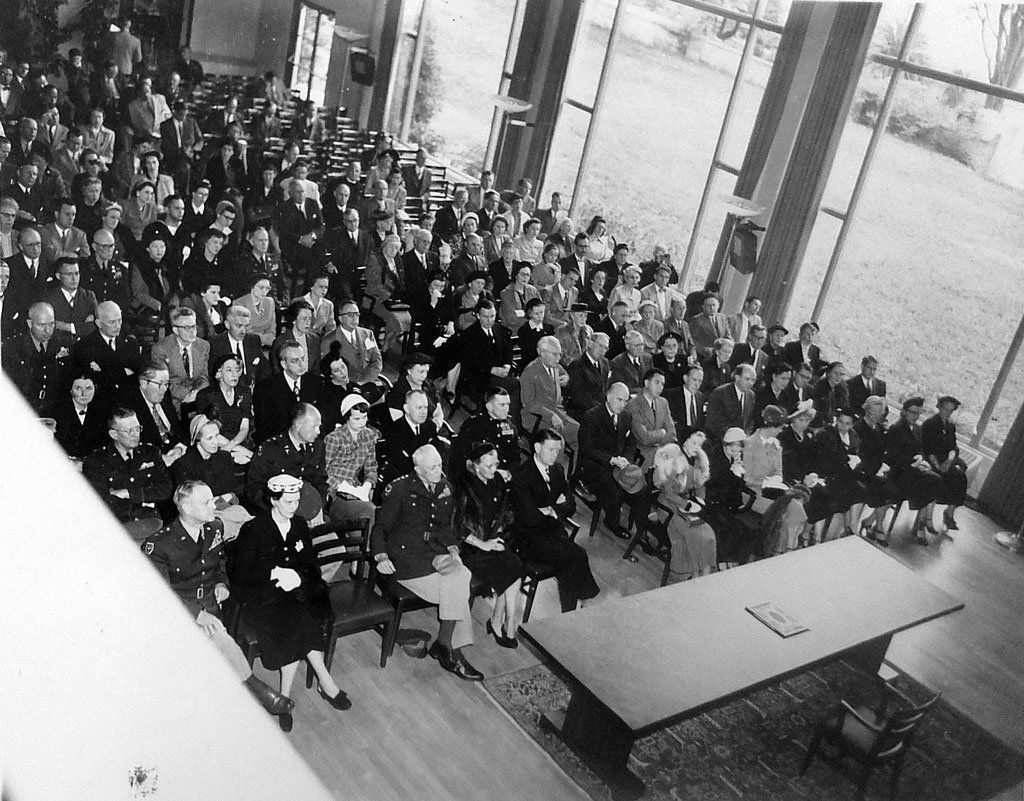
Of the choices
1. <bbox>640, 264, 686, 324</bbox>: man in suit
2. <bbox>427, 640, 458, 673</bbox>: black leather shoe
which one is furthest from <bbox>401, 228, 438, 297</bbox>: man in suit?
<bbox>427, 640, 458, 673</bbox>: black leather shoe

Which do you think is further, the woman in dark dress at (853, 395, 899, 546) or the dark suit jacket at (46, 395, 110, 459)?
the woman in dark dress at (853, 395, 899, 546)

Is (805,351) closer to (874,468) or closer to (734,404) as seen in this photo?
(734,404)

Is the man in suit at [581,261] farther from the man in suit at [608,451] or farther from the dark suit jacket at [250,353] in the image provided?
the dark suit jacket at [250,353]

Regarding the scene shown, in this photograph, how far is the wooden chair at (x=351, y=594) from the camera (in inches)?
168

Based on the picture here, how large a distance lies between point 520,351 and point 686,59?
8.32 ft

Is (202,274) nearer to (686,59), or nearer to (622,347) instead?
(622,347)

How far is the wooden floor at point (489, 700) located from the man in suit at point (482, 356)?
7.02 feet

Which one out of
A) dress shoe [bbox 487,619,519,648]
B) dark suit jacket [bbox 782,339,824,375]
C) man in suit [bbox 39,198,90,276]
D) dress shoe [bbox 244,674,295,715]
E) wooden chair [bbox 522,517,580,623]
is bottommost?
dress shoe [bbox 487,619,519,648]

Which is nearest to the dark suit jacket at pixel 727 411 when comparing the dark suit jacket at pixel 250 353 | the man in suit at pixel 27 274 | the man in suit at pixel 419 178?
the man in suit at pixel 419 178

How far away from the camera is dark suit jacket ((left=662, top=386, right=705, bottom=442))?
6.60 meters

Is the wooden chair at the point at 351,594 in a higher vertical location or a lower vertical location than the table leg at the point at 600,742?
higher

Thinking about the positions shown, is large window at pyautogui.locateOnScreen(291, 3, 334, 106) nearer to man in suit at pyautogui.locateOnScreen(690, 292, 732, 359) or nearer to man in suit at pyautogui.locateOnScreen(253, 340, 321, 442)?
man in suit at pyautogui.locateOnScreen(253, 340, 321, 442)

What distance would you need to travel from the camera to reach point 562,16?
22.4 ft

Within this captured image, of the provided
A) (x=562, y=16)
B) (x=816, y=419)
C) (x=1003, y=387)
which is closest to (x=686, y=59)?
(x=562, y=16)
